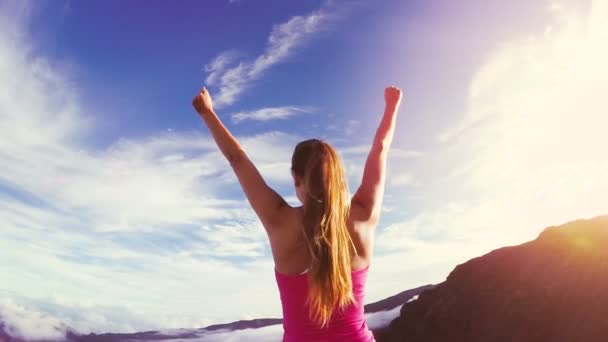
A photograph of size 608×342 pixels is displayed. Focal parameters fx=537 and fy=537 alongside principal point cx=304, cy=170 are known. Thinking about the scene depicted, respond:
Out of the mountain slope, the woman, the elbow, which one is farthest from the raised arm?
the mountain slope

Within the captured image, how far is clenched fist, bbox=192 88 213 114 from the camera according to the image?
418cm

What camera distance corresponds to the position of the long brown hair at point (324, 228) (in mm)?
3754

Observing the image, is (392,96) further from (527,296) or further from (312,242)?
(527,296)

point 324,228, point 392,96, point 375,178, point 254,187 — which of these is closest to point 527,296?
point 392,96

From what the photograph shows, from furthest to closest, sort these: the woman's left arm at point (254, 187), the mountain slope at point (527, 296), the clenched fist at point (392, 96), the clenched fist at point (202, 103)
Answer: the mountain slope at point (527, 296) < the clenched fist at point (392, 96) < the clenched fist at point (202, 103) < the woman's left arm at point (254, 187)

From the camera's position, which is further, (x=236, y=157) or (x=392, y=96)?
(x=392, y=96)

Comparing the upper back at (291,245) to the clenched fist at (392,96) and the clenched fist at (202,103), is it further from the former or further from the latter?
the clenched fist at (392,96)

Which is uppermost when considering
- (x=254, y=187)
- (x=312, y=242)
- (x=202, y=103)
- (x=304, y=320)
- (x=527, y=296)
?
(x=527, y=296)

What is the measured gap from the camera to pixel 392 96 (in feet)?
17.2

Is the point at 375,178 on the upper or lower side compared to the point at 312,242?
upper

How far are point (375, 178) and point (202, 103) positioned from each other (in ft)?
4.93

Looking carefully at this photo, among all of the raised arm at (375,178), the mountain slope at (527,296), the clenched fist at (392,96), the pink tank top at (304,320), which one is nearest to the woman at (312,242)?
the pink tank top at (304,320)

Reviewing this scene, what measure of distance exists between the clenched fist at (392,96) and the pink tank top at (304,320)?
2.06m

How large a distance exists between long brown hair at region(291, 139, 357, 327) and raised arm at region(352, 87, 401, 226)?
0.32 meters
